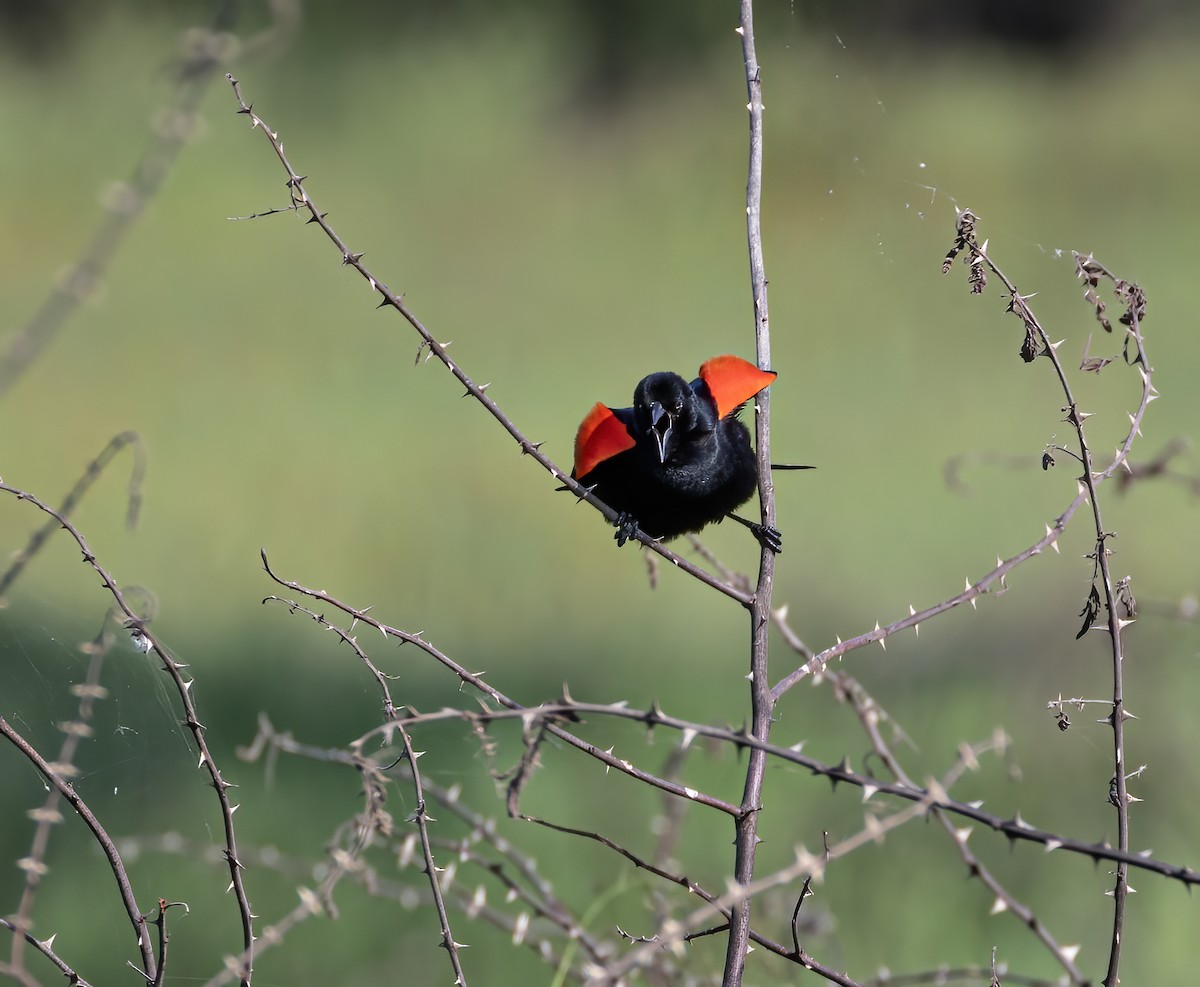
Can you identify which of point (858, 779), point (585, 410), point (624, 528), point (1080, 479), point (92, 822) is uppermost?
point (585, 410)

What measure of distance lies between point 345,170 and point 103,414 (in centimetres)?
268

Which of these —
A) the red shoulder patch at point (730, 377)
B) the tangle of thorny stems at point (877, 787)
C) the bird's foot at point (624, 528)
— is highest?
the red shoulder patch at point (730, 377)

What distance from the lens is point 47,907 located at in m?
2.39

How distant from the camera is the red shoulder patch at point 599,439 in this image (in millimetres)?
1904

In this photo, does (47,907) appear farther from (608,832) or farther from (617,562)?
(617,562)

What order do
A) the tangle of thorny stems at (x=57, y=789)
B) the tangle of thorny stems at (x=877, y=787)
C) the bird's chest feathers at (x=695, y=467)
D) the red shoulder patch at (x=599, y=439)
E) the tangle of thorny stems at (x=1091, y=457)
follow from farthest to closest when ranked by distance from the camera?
1. the bird's chest feathers at (x=695, y=467)
2. the red shoulder patch at (x=599, y=439)
3. the tangle of thorny stems at (x=1091, y=457)
4. the tangle of thorny stems at (x=57, y=789)
5. the tangle of thorny stems at (x=877, y=787)

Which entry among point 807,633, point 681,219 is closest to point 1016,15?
point 681,219

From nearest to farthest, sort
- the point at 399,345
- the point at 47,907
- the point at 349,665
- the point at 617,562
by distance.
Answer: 1. the point at 47,907
2. the point at 349,665
3. the point at 617,562
4. the point at 399,345

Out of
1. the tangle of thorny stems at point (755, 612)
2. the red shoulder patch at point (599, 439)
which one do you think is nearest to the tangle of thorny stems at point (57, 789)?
the tangle of thorny stems at point (755, 612)

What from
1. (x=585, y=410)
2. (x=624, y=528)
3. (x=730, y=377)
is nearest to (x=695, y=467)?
(x=624, y=528)

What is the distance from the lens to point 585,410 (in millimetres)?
5664

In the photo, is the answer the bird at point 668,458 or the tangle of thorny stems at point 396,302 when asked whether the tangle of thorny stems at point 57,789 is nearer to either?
the tangle of thorny stems at point 396,302

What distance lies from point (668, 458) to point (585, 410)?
365 cm

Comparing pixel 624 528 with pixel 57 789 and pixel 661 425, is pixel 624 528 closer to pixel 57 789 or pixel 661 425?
pixel 661 425
